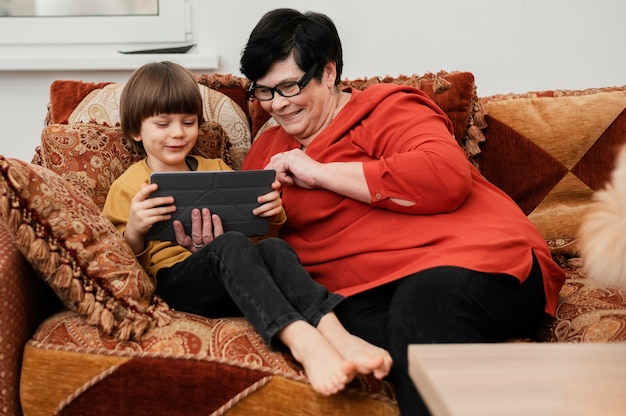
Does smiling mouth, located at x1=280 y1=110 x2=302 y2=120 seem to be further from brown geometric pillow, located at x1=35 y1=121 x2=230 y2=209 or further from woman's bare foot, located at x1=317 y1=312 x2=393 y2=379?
woman's bare foot, located at x1=317 y1=312 x2=393 y2=379

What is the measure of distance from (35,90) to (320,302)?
1.58 meters

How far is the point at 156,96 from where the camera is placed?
1653mm

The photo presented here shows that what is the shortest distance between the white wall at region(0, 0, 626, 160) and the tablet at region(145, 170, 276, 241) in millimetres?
1028

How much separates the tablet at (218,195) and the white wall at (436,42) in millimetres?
1028

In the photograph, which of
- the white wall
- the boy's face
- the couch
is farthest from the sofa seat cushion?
the white wall

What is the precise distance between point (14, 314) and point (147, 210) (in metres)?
0.32

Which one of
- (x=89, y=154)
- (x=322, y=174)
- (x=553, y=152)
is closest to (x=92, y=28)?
(x=89, y=154)

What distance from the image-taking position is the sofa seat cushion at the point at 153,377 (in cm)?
130

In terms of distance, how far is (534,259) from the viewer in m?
1.45

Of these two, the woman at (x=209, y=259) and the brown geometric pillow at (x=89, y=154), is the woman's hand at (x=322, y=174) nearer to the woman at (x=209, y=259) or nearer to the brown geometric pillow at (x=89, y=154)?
the woman at (x=209, y=259)

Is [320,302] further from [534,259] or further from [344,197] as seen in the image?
[534,259]

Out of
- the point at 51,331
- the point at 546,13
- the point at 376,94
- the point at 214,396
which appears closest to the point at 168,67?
the point at 376,94

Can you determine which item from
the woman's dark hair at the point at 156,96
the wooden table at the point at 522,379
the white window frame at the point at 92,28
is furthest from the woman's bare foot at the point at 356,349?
the white window frame at the point at 92,28

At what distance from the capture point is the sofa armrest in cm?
131
